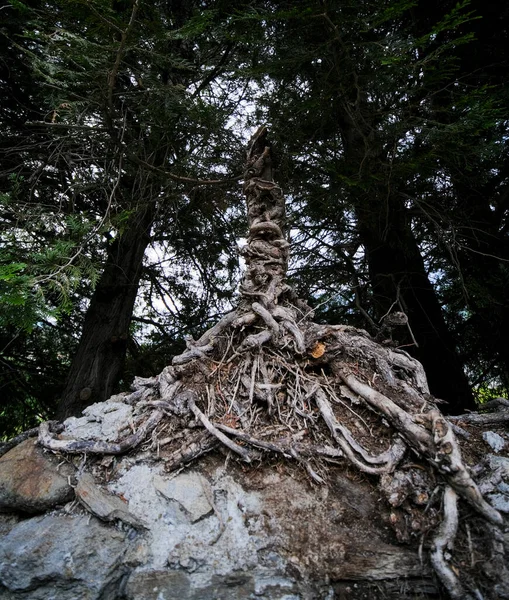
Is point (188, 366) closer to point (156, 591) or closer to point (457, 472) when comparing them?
point (156, 591)

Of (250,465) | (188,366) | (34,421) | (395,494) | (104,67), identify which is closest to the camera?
(395,494)

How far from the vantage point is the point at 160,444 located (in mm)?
1811

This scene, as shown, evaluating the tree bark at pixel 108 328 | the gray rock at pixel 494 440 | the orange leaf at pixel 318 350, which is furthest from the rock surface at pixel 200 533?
the tree bark at pixel 108 328

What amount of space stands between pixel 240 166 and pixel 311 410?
316 centimetres

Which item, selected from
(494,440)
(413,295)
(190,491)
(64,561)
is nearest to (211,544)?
(190,491)

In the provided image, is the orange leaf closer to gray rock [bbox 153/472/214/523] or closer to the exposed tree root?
the exposed tree root

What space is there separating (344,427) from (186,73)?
179 inches

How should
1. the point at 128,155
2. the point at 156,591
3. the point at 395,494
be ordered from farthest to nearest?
1. the point at 128,155
2. the point at 395,494
3. the point at 156,591

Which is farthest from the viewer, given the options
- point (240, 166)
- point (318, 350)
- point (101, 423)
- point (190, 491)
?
point (240, 166)

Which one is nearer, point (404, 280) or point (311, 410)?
point (311, 410)

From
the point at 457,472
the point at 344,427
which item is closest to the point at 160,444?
the point at 344,427

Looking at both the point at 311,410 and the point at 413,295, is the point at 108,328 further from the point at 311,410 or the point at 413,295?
the point at 413,295

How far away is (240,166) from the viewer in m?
4.21

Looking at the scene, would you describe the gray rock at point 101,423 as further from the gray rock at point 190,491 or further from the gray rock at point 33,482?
the gray rock at point 190,491
